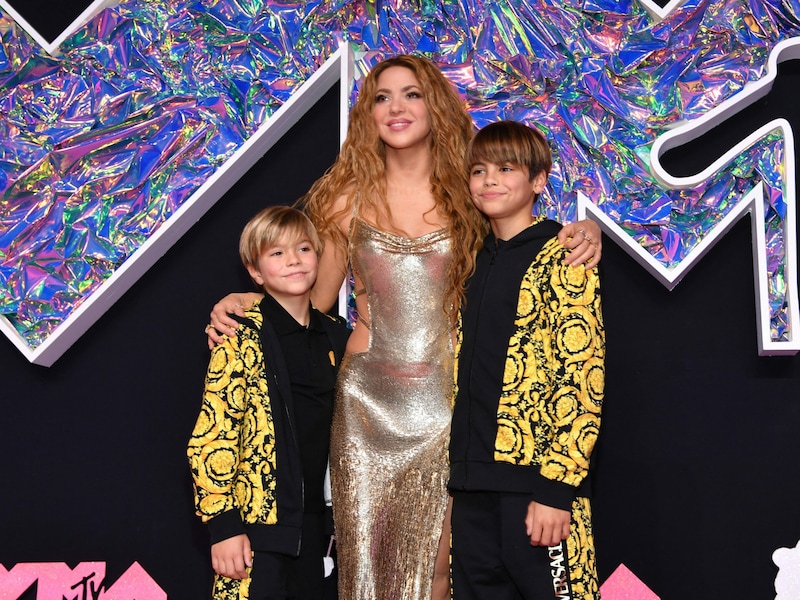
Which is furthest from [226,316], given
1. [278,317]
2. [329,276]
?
[329,276]

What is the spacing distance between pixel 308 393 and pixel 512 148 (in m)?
0.74

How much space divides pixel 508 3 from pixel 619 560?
65.4 inches

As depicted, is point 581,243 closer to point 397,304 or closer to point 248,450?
point 397,304

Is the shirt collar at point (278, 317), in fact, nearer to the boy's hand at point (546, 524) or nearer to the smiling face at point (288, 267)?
the smiling face at point (288, 267)

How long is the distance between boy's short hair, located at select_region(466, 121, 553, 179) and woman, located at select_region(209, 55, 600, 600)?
0.18 metres

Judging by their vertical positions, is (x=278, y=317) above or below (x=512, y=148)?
below

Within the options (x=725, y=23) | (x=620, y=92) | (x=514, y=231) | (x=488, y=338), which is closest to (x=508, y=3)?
(x=620, y=92)

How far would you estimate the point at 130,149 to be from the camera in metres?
2.83

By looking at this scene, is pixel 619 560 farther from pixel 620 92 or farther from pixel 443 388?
pixel 620 92

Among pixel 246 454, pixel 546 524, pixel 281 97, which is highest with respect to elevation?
pixel 281 97

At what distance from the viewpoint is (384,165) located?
2479 mm

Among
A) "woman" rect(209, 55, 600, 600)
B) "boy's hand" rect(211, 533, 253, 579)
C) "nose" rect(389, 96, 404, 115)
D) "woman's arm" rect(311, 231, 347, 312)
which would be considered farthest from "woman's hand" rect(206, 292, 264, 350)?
"nose" rect(389, 96, 404, 115)

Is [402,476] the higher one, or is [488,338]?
[488,338]

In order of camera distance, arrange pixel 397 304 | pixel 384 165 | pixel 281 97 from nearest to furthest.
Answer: pixel 397 304
pixel 384 165
pixel 281 97
